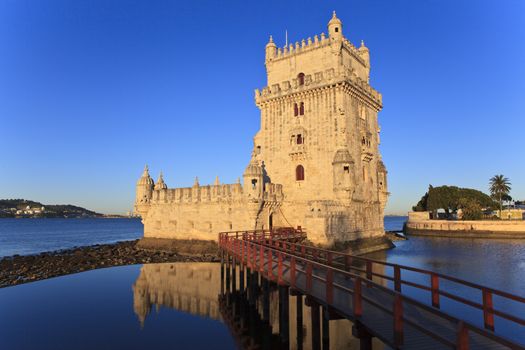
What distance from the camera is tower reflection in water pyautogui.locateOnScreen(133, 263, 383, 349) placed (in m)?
14.2

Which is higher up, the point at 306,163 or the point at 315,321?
the point at 306,163

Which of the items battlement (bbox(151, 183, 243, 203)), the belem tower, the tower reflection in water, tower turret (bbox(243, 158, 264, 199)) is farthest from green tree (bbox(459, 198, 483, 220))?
the tower reflection in water

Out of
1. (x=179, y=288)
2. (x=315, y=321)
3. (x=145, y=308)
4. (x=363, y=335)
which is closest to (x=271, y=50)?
(x=179, y=288)

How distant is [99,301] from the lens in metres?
21.0

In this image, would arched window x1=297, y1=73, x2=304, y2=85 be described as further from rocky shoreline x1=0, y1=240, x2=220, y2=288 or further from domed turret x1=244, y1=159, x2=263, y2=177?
rocky shoreline x1=0, y1=240, x2=220, y2=288

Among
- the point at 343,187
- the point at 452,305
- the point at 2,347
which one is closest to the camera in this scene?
the point at 2,347

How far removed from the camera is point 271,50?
39.9 metres

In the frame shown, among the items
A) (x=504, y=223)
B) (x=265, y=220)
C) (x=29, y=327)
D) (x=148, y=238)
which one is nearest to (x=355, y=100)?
(x=265, y=220)

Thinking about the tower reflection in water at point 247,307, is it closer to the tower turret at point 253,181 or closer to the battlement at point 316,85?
the tower turret at point 253,181

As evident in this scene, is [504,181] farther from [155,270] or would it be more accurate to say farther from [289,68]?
[155,270]

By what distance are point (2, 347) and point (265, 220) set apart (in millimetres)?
22791

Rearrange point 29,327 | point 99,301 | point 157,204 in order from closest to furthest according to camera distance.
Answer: point 29,327 → point 99,301 → point 157,204

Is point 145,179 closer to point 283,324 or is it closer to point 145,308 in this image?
point 145,308

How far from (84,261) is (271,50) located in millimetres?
29820
